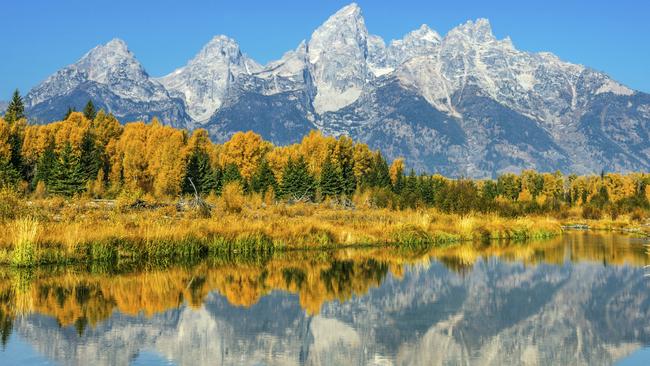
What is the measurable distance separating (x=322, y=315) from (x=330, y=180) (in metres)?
79.3

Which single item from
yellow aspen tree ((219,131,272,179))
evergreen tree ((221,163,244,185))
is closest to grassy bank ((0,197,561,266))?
evergreen tree ((221,163,244,185))

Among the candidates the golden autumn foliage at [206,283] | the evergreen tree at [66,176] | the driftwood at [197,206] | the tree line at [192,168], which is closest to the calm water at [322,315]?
the golden autumn foliage at [206,283]

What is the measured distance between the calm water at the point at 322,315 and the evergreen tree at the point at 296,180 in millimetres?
62507

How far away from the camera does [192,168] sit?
92.2 meters

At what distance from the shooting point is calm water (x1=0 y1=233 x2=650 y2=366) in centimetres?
1423

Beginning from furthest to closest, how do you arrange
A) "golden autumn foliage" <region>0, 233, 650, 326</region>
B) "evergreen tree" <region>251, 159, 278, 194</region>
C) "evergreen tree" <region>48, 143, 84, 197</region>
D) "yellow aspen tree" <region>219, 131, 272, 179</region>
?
"yellow aspen tree" <region>219, 131, 272, 179</region>, "evergreen tree" <region>251, 159, 278, 194</region>, "evergreen tree" <region>48, 143, 84, 197</region>, "golden autumn foliage" <region>0, 233, 650, 326</region>

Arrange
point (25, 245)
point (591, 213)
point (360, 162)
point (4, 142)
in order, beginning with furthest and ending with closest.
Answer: point (360, 162)
point (591, 213)
point (4, 142)
point (25, 245)

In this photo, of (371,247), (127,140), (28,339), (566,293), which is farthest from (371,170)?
(28,339)

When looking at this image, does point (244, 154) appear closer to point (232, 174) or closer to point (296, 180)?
point (232, 174)

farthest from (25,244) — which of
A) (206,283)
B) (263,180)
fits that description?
(263,180)

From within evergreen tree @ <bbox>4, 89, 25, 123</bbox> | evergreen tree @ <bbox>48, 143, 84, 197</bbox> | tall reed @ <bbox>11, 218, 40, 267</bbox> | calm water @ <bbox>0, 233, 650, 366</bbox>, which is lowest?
calm water @ <bbox>0, 233, 650, 366</bbox>

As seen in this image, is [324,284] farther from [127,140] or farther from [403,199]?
[127,140]

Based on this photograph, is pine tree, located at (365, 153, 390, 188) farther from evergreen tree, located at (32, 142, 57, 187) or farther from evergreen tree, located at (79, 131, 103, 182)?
evergreen tree, located at (32, 142, 57, 187)

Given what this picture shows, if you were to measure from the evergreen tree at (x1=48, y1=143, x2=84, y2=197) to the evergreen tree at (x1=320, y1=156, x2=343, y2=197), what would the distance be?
34.9 meters
